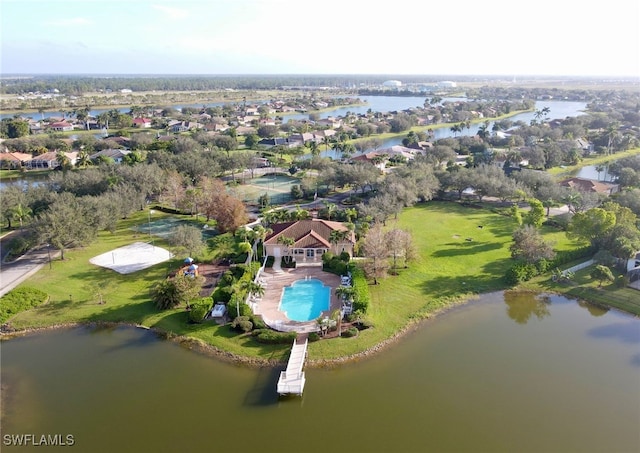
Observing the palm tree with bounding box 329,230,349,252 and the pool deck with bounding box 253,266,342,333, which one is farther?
the palm tree with bounding box 329,230,349,252

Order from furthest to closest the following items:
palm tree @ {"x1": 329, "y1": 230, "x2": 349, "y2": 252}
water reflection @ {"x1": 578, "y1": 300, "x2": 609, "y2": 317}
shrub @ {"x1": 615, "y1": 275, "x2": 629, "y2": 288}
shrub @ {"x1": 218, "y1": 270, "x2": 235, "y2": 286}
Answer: palm tree @ {"x1": 329, "y1": 230, "x2": 349, "y2": 252}, shrub @ {"x1": 615, "y1": 275, "x2": 629, "y2": 288}, shrub @ {"x1": 218, "y1": 270, "x2": 235, "y2": 286}, water reflection @ {"x1": 578, "y1": 300, "x2": 609, "y2": 317}

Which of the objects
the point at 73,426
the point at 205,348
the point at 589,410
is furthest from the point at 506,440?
the point at 73,426

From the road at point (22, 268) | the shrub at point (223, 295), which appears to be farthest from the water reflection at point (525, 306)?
the road at point (22, 268)

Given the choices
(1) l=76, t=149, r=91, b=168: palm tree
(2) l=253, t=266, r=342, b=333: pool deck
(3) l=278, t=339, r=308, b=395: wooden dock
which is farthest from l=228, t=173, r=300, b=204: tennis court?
(3) l=278, t=339, r=308, b=395: wooden dock

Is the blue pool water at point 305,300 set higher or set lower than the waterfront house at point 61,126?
lower

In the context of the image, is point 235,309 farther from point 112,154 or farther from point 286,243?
point 112,154

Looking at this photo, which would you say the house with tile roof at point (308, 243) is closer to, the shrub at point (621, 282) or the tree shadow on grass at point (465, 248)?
the tree shadow on grass at point (465, 248)

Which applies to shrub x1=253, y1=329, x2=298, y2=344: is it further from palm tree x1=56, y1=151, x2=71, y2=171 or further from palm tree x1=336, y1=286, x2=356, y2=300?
palm tree x1=56, y1=151, x2=71, y2=171
